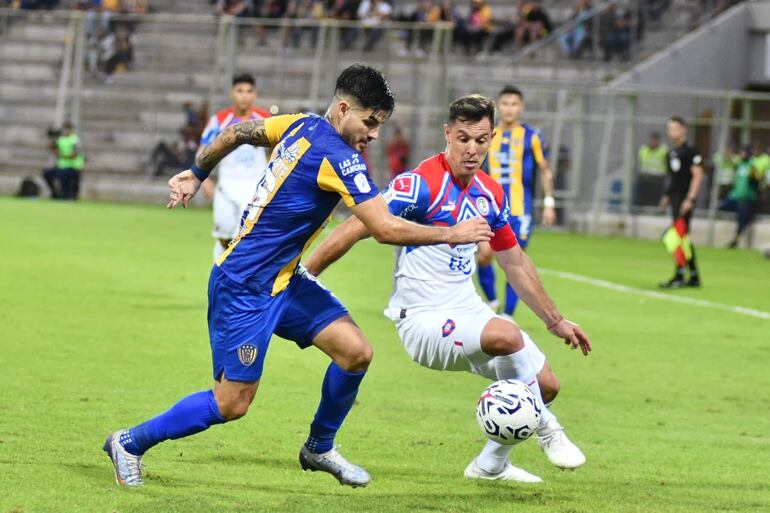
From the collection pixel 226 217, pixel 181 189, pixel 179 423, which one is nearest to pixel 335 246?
pixel 181 189

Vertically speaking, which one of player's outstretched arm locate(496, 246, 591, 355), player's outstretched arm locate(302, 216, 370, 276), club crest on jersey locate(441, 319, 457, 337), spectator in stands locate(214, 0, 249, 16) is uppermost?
spectator in stands locate(214, 0, 249, 16)

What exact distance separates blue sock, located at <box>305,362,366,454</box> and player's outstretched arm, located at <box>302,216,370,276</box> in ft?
1.73

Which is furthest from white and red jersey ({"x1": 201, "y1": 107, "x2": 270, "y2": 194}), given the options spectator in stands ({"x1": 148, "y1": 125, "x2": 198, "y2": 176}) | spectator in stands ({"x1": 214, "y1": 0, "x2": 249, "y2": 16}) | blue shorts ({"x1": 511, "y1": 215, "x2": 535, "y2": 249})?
spectator in stands ({"x1": 214, "y1": 0, "x2": 249, "y2": 16})

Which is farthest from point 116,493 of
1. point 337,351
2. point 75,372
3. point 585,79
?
point 585,79

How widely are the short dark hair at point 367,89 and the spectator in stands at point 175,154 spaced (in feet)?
93.3

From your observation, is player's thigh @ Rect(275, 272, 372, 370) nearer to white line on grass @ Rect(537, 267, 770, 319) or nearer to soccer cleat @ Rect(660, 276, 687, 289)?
white line on grass @ Rect(537, 267, 770, 319)

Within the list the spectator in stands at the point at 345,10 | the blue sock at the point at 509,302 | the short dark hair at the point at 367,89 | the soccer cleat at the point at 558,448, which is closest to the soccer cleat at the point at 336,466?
the soccer cleat at the point at 558,448

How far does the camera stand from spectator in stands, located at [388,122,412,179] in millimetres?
33250

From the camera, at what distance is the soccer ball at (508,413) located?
23.6 ft

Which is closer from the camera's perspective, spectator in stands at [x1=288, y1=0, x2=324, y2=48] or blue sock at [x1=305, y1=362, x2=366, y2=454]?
blue sock at [x1=305, y1=362, x2=366, y2=454]

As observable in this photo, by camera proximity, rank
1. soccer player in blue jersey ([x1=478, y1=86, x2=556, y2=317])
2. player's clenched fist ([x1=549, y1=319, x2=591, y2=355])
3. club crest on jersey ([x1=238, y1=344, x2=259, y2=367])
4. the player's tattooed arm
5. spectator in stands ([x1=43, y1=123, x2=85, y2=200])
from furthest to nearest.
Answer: spectator in stands ([x1=43, y1=123, x2=85, y2=200]) < soccer player in blue jersey ([x1=478, y1=86, x2=556, y2=317]) < player's clenched fist ([x1=549, y1=319, x2=591, y2=355]) < the player's tattooed arm < club crest on jersey ([x1=238, y1=344, x2=259, y2=367])

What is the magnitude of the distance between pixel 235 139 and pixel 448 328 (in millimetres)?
1463

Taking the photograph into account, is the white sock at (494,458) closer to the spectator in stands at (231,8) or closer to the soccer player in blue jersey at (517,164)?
the soccer player in blue jersey at (517,164)

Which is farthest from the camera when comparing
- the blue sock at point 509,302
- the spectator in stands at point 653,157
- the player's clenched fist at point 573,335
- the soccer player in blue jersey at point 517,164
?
the spectator in stands at point 653,157
